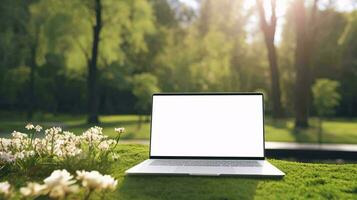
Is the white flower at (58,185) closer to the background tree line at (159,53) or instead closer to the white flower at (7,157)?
the white flower at (7,157)

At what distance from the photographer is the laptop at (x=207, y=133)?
4406 millimetres

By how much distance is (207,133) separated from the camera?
457 cm

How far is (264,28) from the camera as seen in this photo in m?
27.2

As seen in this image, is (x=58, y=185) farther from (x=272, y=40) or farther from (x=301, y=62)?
(x=272, y=40)

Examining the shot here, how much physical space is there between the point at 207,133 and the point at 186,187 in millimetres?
822

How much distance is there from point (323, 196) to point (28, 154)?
107 inches

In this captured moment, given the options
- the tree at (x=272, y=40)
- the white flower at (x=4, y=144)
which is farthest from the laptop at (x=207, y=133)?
the tree at (x=272, y=40)

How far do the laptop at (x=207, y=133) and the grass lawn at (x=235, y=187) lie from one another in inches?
7.2

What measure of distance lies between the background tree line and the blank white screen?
1969cm

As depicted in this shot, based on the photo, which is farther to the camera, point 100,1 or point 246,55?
point 246,55

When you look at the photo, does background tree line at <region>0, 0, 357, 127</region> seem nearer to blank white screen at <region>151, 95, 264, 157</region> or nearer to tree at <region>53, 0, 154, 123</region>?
tree at <region>53, 0, 154, 123</region>

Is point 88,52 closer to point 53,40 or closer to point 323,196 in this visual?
point 53,40

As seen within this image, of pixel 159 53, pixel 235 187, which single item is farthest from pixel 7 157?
pixel 159 53

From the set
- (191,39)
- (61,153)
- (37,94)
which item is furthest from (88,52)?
(61,153)
